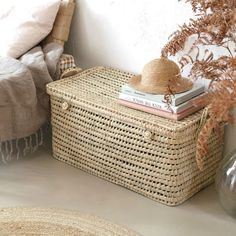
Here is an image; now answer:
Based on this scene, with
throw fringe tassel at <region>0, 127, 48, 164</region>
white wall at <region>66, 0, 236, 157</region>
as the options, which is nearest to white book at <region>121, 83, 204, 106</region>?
white wall at <region>66, 0, 236, 157</region>

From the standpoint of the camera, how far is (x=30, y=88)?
1953mm

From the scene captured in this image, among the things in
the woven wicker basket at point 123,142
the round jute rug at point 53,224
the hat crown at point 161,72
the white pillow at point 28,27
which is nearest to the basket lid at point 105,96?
the woven wicker basket at point 123,142

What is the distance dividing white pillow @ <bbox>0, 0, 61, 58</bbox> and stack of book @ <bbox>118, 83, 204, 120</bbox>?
1.77ft

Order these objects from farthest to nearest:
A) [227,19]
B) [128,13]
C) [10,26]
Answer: [10,26] < [128,13] < [227,19]

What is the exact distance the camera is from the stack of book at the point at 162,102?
5.65 feet

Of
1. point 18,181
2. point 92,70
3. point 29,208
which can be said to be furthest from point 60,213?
point 92,70

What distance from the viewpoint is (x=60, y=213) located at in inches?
67.7

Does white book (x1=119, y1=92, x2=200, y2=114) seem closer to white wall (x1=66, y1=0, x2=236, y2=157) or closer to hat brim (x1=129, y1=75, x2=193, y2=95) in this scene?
hat brim (x1=129, y1=75, x2=193, y2=95)

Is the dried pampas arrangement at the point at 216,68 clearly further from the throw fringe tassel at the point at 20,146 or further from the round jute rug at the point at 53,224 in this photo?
the throw fringe tassel at the point at 20,146

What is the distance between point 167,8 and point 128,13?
196mm

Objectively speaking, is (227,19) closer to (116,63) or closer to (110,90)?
(110,90)

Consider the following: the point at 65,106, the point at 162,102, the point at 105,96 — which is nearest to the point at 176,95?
the point at 162,102

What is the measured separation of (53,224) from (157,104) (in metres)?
0.53

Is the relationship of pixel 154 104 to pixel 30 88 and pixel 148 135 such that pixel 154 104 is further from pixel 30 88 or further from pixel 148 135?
pixel 30 88
